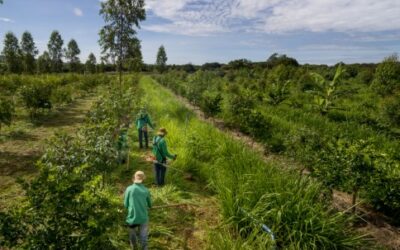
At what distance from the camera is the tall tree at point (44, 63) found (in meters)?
51.0

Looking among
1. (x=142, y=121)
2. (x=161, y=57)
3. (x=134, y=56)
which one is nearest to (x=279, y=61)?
(x=161, y=57)

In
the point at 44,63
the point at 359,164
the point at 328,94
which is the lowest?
the point at 359,164

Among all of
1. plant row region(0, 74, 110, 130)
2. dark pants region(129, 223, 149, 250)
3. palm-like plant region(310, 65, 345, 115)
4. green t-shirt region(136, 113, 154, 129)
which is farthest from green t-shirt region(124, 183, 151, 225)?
palm-like plant region(310, 65, 345, 115)

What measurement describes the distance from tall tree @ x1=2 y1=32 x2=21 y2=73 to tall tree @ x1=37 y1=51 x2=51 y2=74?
6.51 meters

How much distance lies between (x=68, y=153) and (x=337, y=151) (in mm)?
4881

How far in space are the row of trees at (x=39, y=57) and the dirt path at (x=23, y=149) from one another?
30.5m

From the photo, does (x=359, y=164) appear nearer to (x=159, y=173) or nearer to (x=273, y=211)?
(x=273, y=211)

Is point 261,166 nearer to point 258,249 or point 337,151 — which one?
point 337,151

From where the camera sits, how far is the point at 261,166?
19.9ft

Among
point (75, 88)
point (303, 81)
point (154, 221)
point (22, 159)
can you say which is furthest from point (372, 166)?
point (75, 88)

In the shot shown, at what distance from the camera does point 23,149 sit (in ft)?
31.8

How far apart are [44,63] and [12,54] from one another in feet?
47.1

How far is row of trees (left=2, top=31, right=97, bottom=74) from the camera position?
40188mm

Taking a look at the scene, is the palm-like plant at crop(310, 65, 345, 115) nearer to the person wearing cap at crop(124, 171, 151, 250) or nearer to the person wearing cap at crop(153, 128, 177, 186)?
the person wearing cap at crop(153, 128, 177, 186)
